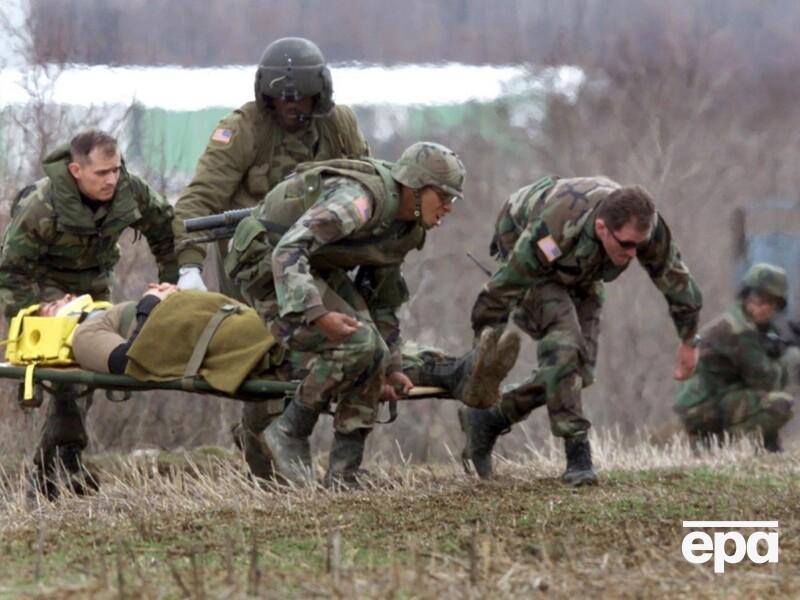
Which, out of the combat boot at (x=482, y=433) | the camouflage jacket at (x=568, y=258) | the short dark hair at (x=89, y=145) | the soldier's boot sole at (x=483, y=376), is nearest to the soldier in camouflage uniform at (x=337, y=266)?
the soldier's boot sole at (x=483, y=376)

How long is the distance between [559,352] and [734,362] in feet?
21.4

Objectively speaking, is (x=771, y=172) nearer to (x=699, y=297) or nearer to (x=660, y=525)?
(x=699, y=297)

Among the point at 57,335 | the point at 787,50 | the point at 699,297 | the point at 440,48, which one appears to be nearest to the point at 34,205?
the point at 57,335

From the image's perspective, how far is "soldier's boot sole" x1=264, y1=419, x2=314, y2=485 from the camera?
10.2 meters

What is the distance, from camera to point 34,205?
11.0 m

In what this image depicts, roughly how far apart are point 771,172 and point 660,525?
15.8 metres

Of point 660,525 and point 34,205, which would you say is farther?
point 34,205

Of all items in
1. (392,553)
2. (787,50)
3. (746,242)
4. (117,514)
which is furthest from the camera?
(746,242)

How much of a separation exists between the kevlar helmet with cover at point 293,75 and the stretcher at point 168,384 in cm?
162

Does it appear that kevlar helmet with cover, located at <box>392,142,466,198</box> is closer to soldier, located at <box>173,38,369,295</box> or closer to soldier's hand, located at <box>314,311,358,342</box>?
soldier's hand, located at <box>314,311,358,342</box>

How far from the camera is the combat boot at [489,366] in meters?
10.1

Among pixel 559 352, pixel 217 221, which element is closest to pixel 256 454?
pixel 217 221

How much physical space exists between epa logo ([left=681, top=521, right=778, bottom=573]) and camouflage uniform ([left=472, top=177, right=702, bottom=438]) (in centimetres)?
252

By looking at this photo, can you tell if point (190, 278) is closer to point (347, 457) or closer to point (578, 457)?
point (347, 457)
